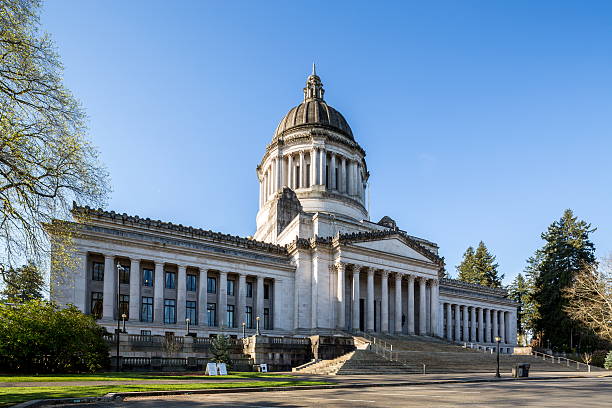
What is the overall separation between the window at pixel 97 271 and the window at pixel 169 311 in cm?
693

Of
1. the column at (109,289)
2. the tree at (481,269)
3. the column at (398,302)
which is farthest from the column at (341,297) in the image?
the tree at (481,269)

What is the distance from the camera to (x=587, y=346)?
8000cm

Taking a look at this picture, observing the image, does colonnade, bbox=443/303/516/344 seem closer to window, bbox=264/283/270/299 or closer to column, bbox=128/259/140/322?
window, bbox=264/283/270/299

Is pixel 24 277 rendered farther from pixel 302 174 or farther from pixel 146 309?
pixel 302 174

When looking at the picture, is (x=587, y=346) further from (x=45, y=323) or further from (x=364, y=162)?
(x=45, y=323)

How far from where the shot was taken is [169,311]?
170 feet

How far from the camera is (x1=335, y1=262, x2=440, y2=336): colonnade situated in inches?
2287

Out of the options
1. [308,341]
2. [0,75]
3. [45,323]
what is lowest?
[308,341]

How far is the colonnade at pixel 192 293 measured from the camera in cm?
4815

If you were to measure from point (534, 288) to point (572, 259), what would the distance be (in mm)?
9051

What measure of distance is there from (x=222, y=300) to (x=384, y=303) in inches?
769

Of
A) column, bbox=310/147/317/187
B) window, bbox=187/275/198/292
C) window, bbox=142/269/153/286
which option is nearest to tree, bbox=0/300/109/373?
window, bbox=142/269/153/286

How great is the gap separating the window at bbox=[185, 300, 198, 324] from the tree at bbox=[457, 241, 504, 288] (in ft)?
237

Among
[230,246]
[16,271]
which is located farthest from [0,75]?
[230,246]
